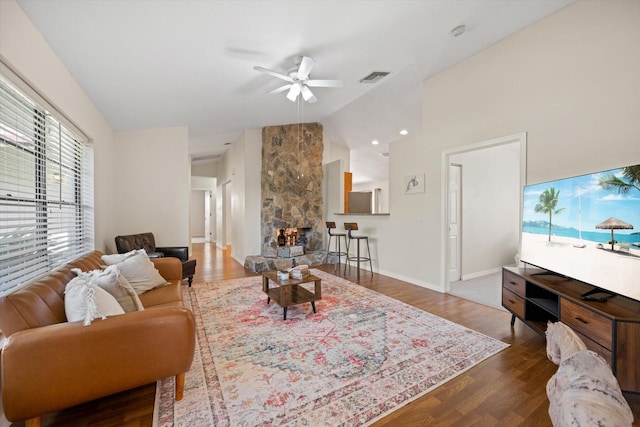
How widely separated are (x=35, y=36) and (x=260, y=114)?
3.26 m

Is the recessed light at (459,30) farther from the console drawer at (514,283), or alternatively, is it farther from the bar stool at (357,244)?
the bar stool at (357,244)

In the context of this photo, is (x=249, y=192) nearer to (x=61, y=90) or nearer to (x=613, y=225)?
(x=61, y=90)

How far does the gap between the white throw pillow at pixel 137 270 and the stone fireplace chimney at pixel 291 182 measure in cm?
323

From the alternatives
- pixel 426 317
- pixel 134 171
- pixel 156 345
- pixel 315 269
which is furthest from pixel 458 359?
pixel 134 171

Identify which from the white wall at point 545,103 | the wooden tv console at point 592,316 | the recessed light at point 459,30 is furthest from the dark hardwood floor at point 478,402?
the recessed light at point 459,30

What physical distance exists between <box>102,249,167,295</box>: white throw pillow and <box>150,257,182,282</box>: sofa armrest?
348 mm

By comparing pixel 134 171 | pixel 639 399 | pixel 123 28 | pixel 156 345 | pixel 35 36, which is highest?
pixel 123 28

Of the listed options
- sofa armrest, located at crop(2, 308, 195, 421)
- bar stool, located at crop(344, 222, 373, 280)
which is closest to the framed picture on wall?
bar stool, located at crop(344, 222, 373, 280)

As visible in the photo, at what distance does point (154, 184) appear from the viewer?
486cm

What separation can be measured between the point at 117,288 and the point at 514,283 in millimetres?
3499

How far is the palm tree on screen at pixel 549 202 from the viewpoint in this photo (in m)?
2.41

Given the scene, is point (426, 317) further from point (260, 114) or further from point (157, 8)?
point (260, 114)

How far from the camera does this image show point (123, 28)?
224cm

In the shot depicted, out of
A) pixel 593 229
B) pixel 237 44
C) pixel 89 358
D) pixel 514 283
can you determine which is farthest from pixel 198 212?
pixel 593 229
